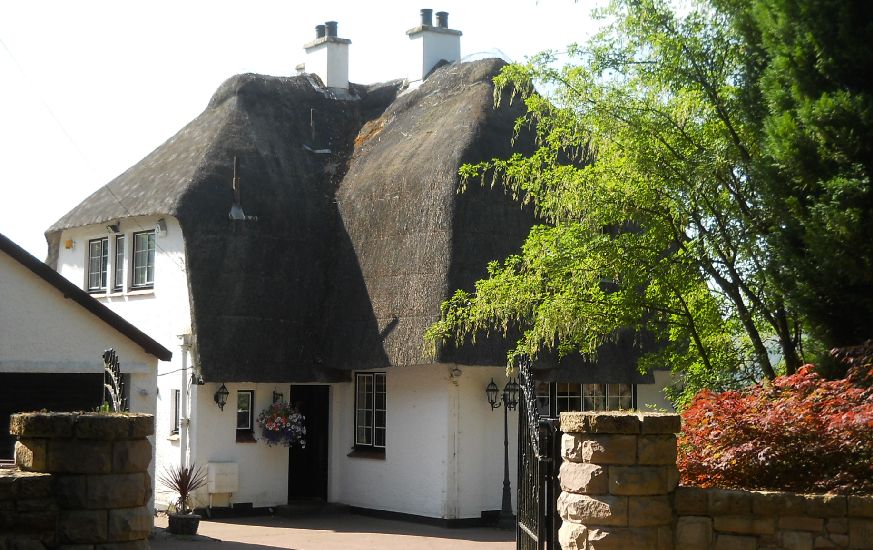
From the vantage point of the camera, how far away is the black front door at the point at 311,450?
21953 mm

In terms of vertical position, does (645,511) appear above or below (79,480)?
below

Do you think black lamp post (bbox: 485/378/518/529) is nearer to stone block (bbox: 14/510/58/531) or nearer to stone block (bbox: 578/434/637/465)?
stone block (bbox: 578/434/637/465)

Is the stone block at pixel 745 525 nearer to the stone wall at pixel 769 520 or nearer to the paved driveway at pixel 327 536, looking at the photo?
the stone wall at pixel 769 520

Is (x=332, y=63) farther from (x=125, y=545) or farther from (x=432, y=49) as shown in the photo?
(x=125, y=545)

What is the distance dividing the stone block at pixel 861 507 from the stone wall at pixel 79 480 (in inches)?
184

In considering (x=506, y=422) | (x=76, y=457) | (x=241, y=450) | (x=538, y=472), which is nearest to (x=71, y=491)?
(x=76, y=457)

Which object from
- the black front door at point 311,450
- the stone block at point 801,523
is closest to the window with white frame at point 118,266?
the black front door at point 311,450

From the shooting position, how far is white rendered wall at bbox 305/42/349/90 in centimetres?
2614

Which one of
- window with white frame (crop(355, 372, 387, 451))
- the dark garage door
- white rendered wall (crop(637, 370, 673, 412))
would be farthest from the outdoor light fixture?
white rendered wall (crop(637, 370, 673, 412))

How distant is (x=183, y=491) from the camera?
18641 millimetres

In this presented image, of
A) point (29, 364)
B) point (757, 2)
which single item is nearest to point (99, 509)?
point (757, 2)

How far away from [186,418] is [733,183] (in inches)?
487

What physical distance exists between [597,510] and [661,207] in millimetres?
5297

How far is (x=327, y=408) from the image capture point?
870 inches
